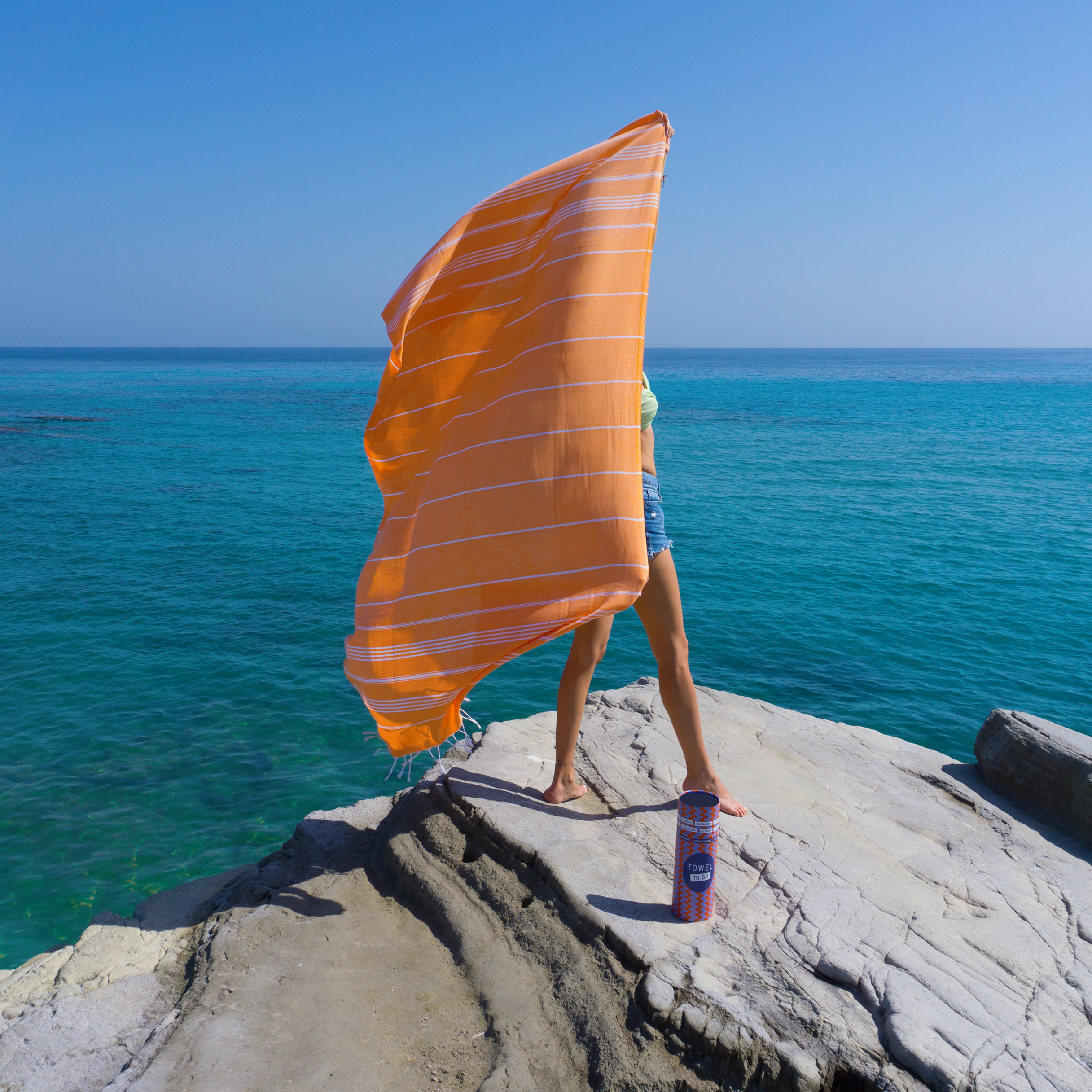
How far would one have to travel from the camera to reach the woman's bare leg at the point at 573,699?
12.6 feet

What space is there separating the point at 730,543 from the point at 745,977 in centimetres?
1374

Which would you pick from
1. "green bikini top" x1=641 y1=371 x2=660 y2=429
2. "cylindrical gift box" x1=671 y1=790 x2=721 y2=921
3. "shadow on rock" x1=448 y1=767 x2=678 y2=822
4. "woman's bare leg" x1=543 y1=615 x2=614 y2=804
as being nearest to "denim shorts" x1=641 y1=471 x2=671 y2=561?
"green bikini top" x1=641 y1=371 x2=660 y2=429

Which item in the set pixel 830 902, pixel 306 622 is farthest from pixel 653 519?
pixel 306 622

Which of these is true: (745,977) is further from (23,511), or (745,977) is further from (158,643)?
(23,511)

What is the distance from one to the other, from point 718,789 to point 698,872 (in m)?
0.94

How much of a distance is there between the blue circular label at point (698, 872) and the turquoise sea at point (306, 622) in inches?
161

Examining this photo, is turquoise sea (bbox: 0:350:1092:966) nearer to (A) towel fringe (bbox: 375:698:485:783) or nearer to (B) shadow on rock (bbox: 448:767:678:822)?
(A) towel fringe (bbox: 375:698:485:783)

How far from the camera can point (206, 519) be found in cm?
1803

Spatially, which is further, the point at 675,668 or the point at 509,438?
the point at 675,668

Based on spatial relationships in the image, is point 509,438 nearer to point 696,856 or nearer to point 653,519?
point 653,519

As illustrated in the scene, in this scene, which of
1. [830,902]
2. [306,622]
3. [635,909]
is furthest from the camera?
[306,622]

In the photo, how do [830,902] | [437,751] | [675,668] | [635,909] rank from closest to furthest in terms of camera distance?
[635,909] < [830,902] < [675,668] < [437,751]

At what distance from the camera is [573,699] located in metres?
4.01

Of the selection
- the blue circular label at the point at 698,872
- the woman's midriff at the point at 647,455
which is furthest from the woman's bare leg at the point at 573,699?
the blue circular label at the point at 698,872
